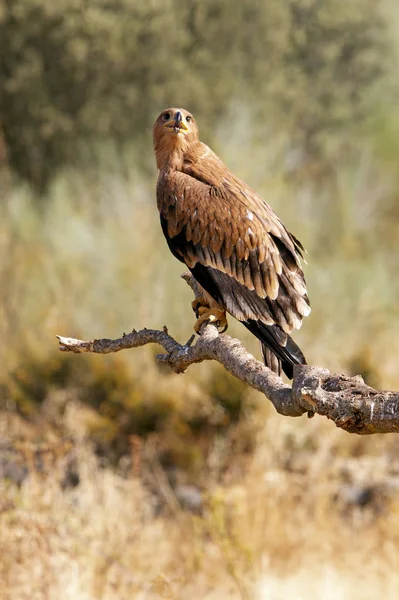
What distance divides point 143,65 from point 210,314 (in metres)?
9.88

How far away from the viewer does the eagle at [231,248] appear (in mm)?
3932

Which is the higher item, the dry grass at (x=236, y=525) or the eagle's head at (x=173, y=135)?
the eagle's head at (x=173, y=135)

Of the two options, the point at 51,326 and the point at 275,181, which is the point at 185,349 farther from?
the point at 275,181

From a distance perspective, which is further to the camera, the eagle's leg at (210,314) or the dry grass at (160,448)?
the dry grass at (160,448)

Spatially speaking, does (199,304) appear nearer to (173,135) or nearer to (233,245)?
(233,245)

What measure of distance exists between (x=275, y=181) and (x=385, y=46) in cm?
624

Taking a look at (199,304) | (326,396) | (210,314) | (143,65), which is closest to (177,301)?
(199,304)

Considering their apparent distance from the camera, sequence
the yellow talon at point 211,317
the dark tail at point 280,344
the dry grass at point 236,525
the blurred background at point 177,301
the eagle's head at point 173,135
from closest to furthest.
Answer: the dark tail at point 280,344
the yellow talon at point 211,317
the eagle's head at point 173,135
the dry grass at point 236,525
the blurred background at point 177,301

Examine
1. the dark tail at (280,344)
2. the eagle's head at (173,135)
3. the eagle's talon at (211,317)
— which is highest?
the eagle's head at (173,135)

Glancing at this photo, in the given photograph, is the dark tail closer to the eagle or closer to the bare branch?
the eagle

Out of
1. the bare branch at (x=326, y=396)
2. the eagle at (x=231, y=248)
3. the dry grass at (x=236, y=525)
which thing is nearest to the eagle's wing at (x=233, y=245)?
the eagle at (x=231, y=248)

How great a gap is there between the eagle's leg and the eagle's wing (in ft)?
0.27

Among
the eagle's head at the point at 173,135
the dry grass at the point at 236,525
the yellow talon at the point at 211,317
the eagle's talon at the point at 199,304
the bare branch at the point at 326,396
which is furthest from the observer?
the dry grass at the point at 236,525

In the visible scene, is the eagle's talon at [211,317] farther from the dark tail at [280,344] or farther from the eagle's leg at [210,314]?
the dark tail at [280,344]
